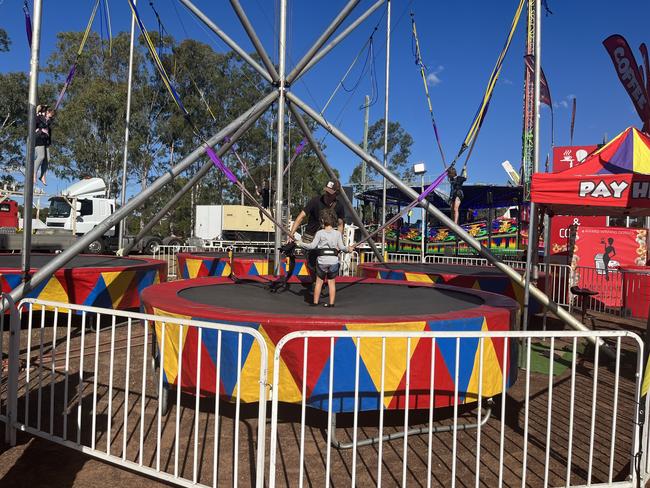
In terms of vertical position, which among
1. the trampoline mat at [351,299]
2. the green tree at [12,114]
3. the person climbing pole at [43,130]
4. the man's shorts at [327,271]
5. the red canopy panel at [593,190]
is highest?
the green tree at [12,114]

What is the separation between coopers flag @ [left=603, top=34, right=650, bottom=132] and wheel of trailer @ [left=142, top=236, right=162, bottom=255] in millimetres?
18608

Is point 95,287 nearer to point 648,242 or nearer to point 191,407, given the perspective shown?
point 191,407

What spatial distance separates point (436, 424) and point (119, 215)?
351cm

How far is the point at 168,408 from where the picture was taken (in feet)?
11.2

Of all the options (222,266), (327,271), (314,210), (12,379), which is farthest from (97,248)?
(12,379)

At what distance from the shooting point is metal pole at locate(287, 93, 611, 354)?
4215 mm

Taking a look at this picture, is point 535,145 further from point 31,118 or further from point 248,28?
point 31,118

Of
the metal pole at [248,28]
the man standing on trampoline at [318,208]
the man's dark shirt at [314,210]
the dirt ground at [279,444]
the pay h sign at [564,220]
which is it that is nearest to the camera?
the dirt ground at [279,444]

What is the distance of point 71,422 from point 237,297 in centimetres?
183

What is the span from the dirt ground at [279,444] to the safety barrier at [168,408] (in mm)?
12

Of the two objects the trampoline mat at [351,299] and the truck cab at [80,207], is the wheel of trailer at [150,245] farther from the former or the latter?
the trampoline mat at [351,299]

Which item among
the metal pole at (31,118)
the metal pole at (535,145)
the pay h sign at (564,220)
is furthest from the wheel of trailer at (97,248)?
the metal pole at (535,145)

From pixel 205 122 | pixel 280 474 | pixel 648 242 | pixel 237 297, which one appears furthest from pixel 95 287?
pixel 205 122

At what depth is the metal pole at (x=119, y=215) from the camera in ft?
12.3
